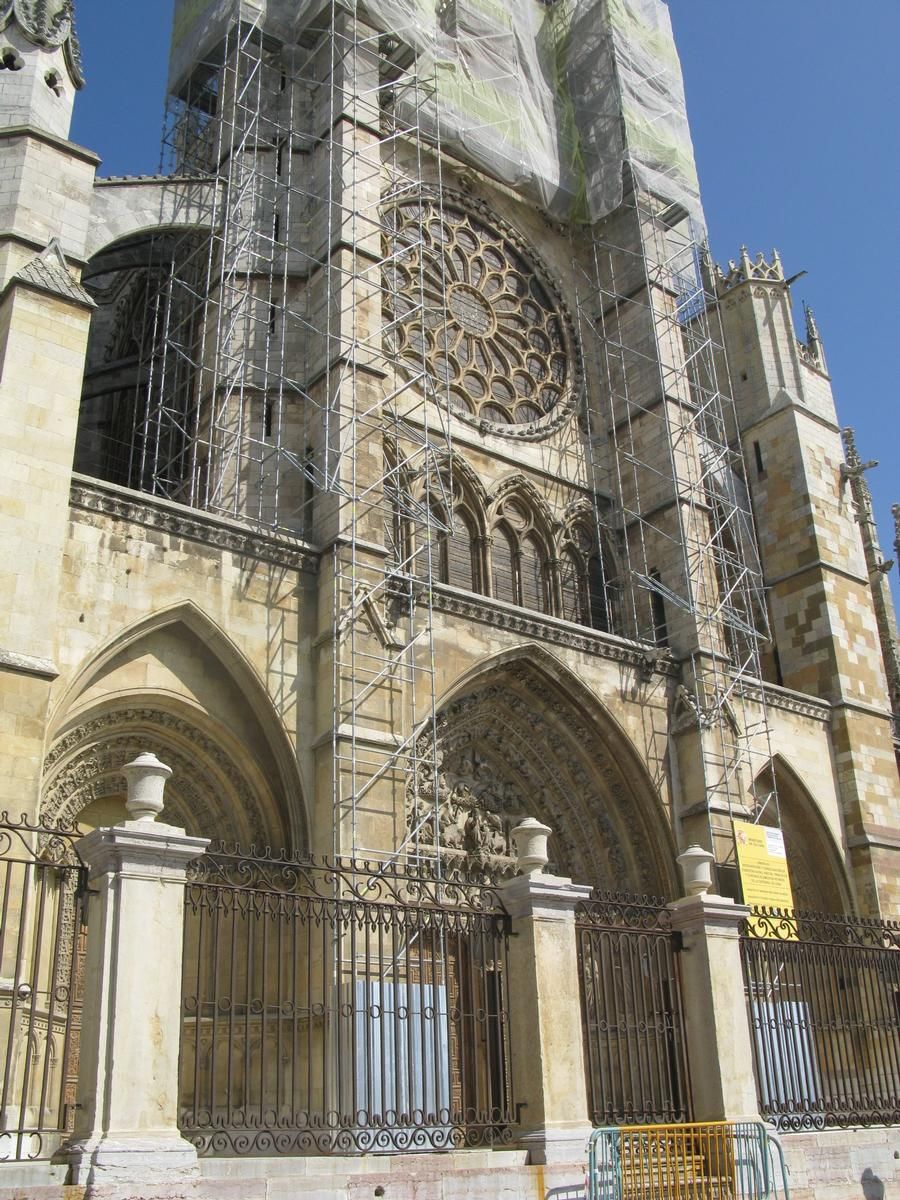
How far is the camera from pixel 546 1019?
6867 mm

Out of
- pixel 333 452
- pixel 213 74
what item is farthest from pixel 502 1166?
pixel 213 74

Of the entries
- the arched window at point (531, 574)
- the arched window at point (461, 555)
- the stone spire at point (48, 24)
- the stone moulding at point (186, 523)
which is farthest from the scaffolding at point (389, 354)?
the stone spire at point (48, 24)

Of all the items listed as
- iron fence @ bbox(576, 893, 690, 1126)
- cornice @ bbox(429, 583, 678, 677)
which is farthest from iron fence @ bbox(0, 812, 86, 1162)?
cornice @ bbox(429, 583, 678, 677)

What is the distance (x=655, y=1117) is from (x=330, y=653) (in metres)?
4.88

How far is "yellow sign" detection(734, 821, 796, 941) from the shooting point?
13477 mm

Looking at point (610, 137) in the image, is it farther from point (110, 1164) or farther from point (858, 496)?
point (110, 1164)

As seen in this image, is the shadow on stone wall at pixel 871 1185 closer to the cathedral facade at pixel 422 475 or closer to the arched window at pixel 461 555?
the cathedral facade at pixel 422 475

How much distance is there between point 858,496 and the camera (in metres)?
22.9

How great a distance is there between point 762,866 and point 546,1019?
753 centimetres

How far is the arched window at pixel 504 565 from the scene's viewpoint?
14656 millimetres

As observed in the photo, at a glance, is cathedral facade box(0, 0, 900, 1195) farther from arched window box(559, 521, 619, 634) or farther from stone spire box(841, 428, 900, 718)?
stone spire box(841, 428, 900, 718)

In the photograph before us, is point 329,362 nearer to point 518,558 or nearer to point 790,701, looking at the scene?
point 518,558

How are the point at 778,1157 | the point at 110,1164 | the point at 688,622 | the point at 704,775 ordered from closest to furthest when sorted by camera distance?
the point at 110,1164, the point at 778,1157, the point at 704,775, the point at 688,622

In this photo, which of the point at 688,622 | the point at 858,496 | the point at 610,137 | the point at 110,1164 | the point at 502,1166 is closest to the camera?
the point at 110,1164
